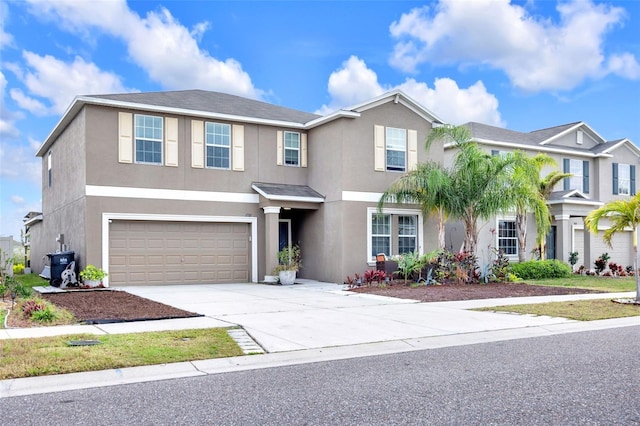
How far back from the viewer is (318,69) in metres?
20.6

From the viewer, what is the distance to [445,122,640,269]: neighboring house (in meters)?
25.8

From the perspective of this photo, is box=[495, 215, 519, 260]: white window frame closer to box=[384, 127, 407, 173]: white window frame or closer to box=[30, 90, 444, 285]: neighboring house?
box=[30, 90, 444, 285]: neighboring house

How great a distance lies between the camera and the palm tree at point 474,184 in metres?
19.4

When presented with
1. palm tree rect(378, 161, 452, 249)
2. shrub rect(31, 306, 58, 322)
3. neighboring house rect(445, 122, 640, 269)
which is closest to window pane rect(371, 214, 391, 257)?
palm tree rect(378, 161, 452, 249)

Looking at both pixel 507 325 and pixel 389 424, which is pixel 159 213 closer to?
pixel 507 325

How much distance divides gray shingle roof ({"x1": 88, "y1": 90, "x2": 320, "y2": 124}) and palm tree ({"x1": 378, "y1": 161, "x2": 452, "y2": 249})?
468 centimetres

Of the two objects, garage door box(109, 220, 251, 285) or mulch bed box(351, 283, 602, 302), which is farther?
garage door box(109, 220, 251, 285)

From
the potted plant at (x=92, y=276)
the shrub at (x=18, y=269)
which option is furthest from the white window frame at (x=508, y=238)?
the shrub at (x=18, y=269)

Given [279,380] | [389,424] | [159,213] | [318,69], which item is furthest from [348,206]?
[389,424]

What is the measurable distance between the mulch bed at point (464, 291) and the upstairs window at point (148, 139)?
806cm

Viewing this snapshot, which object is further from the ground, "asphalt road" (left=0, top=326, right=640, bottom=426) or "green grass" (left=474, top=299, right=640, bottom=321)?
"asphalt road" (left=0, top=326, right=640, bottom=426)

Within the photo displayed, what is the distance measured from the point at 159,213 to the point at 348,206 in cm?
639

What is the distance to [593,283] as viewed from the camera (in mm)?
20594

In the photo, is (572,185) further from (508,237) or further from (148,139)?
(148,139)
